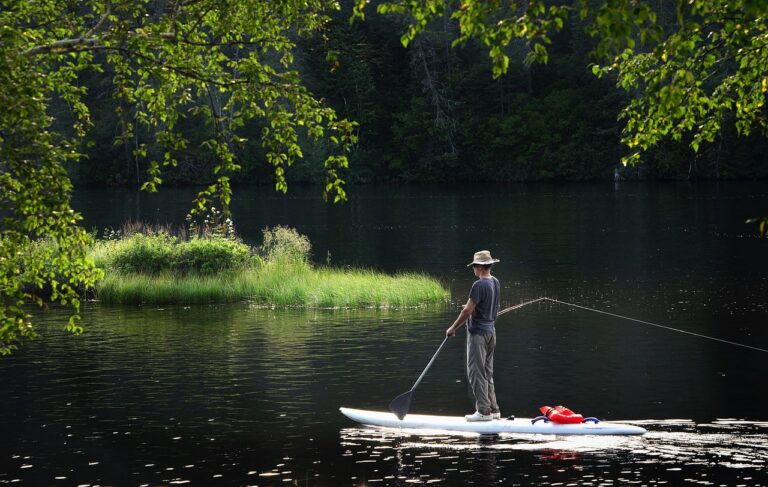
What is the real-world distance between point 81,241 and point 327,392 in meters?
8.92

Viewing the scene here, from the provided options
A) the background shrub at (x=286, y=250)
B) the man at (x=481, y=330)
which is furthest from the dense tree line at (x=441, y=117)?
the man at (x=481, y=330)

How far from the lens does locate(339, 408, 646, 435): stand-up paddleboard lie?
55.1ft

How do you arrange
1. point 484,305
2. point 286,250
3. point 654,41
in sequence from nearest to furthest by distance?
point 654,41 → point 484,305 → point 286,250

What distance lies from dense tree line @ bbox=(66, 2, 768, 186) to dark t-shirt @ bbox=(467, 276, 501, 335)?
100 m

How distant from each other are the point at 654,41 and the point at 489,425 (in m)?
7.66

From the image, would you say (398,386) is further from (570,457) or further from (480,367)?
(570,457)

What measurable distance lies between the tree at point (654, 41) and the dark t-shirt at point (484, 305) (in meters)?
→ 2.90

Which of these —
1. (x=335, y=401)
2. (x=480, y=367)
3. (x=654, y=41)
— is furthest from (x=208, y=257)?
(x=654, y=41)

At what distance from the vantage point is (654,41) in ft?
36.3

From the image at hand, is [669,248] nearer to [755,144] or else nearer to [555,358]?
[555,358]

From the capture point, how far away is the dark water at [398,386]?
15.6 metres

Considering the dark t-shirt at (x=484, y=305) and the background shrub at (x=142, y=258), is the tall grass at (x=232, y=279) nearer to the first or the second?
the background shrub at (x=142, y=258)

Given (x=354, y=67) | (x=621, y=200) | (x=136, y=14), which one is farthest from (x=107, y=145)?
(x=136, y=14)

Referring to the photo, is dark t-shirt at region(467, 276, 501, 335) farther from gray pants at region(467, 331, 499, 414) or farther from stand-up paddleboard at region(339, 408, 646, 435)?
stand-up paddleboard at region(339, 408, 646, 435)
